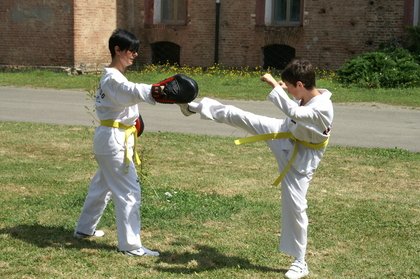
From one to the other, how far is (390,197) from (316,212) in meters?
1.15

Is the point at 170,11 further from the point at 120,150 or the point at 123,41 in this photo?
the point at 120,150

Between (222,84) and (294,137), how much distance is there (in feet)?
53.4

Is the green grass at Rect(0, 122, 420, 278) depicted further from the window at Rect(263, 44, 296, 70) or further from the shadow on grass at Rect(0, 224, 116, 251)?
the window at Rect(263, 44, 296, 70)

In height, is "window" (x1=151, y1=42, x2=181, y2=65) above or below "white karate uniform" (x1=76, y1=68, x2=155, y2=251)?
below

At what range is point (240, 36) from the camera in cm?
2683

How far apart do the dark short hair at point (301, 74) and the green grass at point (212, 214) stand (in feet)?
4.64

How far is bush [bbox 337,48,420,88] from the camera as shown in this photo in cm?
2162

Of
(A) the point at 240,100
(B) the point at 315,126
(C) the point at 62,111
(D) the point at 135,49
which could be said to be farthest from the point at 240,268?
(A) the point at 240,100

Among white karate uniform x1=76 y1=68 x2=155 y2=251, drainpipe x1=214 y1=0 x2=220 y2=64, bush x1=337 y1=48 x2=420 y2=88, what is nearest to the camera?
white karate uniform x1=76 y1=68 x2=155 y2=251

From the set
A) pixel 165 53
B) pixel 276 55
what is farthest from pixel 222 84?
pixel 165 53

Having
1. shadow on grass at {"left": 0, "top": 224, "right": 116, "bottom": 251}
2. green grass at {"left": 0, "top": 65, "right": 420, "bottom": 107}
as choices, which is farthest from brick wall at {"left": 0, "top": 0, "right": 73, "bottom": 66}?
shadow on grass at {"left": 0, "top": 224, "right": 116, "bottom": 251}

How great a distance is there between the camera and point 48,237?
7.30 metres

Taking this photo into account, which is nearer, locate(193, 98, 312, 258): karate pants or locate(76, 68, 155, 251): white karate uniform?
locate(193, 98, 312, 258): karate pants

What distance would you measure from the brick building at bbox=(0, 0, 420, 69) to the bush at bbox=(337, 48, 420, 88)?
6.53 feet
